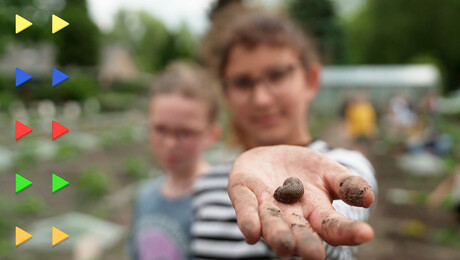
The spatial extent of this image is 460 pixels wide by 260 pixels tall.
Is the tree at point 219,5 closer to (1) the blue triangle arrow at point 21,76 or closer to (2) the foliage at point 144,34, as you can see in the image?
(1) the blue triangle arrow at point 21,76

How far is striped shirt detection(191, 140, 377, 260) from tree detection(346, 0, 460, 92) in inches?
1366

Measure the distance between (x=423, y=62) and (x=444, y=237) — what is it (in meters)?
27.2

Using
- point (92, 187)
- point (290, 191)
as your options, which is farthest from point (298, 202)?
point (92, 187)

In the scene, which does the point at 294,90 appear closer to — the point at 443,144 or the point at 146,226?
the point at 146,226

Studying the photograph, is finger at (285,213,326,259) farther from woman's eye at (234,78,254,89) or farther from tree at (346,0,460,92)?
tree at (346,0,460,92)

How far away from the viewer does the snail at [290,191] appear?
Result: 855 millimetres

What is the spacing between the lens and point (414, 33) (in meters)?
37.2

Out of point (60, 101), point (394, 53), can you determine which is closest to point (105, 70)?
point (60, 101)

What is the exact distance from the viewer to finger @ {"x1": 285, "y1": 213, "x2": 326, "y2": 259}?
65 cm

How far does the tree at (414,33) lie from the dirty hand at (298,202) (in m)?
35.5

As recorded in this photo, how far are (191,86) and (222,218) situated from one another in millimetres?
975

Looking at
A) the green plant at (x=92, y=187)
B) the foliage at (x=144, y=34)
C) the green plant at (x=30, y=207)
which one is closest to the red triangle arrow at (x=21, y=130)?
the green plant at (x=30, y=207)

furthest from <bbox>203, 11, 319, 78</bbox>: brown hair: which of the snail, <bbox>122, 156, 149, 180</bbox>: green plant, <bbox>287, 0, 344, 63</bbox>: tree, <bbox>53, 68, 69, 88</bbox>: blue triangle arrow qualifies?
<bbox>287, 0, 344, 63</bbox>: tree

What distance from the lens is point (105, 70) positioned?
1668 inches
